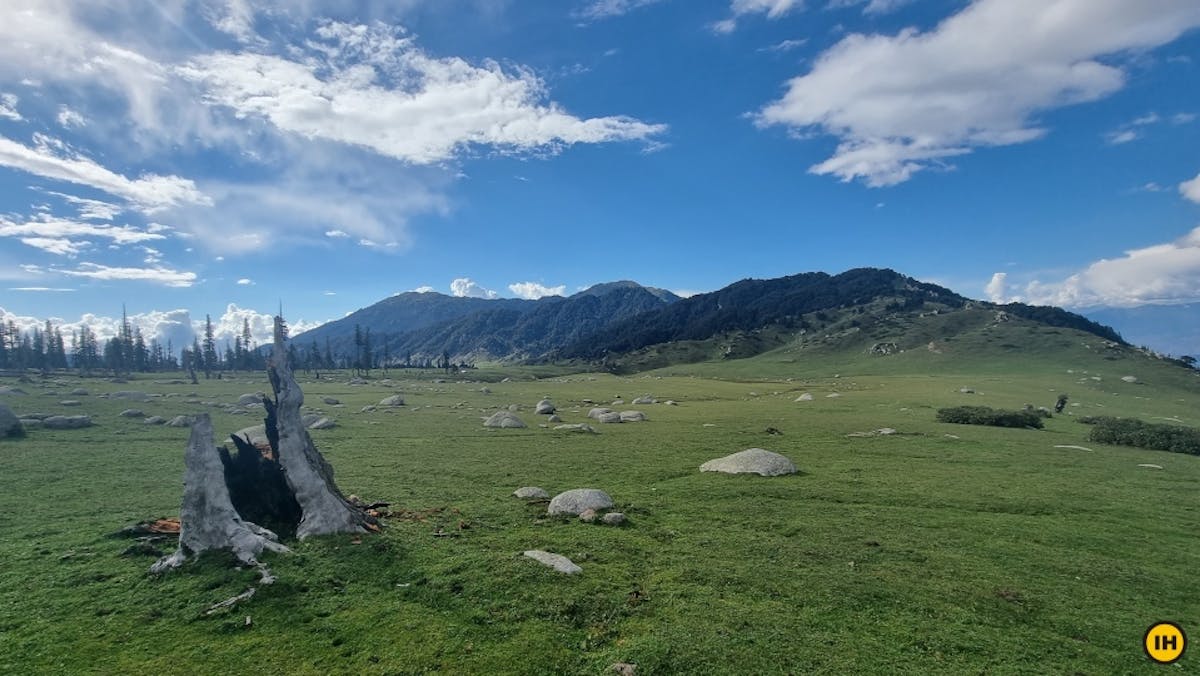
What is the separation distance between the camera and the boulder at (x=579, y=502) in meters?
22.1

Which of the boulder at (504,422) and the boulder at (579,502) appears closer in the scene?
the boulder at (579,502)

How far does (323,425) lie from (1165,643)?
49.2 metres

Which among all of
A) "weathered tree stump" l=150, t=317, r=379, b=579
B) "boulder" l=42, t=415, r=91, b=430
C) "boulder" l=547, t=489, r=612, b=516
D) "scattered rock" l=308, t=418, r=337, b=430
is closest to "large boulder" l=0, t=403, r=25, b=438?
"boulder" l=42, t=415, r=91, b=430

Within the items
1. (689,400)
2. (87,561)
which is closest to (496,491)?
(87,561)

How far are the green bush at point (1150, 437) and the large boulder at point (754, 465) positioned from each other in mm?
30979

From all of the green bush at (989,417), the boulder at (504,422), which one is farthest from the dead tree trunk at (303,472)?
the green bush at (989,417)

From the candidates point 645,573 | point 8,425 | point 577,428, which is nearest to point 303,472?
point 645,573

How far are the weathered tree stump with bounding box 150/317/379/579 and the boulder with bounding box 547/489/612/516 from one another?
6910mm

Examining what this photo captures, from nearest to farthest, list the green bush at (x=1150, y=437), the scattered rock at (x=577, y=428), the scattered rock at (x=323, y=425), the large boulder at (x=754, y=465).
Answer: the large boulder at (x=754, y=465) < the green bush at (x=1150, y=437) < the scattered rock at (x=323, y=425) < the scattered rock at (x=577, y=428)

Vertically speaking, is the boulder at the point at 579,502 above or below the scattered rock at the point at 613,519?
above

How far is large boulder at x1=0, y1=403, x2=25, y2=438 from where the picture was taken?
1446 inches

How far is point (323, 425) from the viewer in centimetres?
4591

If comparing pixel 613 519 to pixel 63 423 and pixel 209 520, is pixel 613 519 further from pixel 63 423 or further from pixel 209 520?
pixel 63 423

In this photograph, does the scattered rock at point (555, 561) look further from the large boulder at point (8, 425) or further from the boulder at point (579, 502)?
the large boulder at point (8, 425)
